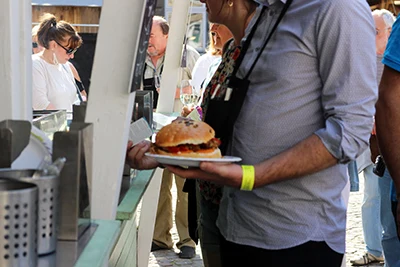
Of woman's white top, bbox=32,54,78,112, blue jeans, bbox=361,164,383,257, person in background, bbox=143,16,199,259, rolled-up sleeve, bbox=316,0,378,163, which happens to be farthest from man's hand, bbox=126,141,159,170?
woman's white top, bbox=32,54,78,112

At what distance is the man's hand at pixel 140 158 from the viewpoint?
265 cm

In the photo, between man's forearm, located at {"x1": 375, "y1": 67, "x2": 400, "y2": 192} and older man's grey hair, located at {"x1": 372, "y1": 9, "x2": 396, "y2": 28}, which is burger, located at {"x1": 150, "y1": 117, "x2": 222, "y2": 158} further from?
older man's grey hair, located at {"x1": 372, "y1": 9, "x2": 396, "y2": 28}

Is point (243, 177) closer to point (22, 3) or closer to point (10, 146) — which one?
point (10, 146)

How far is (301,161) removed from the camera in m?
2.19

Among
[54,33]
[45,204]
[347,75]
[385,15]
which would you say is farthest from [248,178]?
[54,33]

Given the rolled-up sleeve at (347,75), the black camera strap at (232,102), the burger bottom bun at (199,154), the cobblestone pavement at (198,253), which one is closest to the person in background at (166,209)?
the cobblestone pavement at (198,253)

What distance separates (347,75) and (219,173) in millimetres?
492

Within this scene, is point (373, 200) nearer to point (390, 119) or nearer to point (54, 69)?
point (390, 119)

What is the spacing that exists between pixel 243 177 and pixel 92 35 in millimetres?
11524

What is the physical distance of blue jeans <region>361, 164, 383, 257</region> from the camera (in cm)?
568

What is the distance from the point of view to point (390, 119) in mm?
2795

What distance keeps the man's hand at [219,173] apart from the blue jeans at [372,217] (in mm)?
3713

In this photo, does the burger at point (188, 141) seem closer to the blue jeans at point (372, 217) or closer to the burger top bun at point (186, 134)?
the burger top bun at point (186, 134)

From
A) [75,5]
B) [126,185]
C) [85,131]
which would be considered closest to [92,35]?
[75,5]
